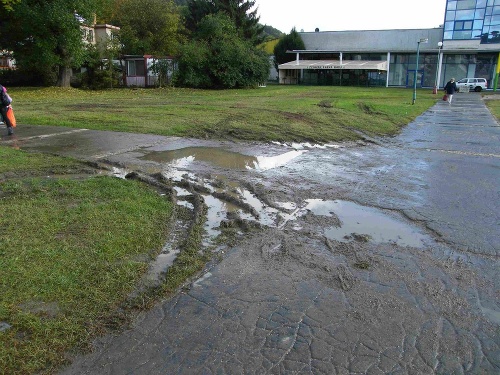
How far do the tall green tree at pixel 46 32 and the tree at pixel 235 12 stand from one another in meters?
21.0

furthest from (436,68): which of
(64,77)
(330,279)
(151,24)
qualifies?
(330,279)

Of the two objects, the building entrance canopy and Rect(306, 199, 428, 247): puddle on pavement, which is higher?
the building entrance canopy

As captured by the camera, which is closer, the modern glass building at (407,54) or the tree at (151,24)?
the tree at (151,24)

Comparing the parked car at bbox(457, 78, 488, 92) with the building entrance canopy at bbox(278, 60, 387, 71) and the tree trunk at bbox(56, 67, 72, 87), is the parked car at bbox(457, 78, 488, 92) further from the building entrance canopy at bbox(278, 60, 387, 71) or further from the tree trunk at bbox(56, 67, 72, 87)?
the tree trunk at bbox(56, 67, 72, 87)

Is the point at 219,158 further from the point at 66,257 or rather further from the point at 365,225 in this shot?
the point at 66,257

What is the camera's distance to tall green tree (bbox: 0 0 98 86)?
26.9m

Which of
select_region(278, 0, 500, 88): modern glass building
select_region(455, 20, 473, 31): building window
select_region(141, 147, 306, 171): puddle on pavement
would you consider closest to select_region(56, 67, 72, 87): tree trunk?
select_region(141, 147, 306, 171): puddle on pavement

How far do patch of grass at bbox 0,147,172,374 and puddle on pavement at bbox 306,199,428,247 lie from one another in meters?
2.23

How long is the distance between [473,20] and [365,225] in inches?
2067

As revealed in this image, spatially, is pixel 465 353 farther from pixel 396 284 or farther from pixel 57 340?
pixel 57 340

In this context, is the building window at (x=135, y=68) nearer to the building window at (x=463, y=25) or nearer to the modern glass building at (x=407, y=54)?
the modern glass building at (x=407, y=54)

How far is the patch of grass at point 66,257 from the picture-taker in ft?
10.6

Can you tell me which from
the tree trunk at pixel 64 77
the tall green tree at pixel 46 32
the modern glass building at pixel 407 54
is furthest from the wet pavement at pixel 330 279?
the modern glass building at pixel 407 54

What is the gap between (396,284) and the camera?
14.0ft
